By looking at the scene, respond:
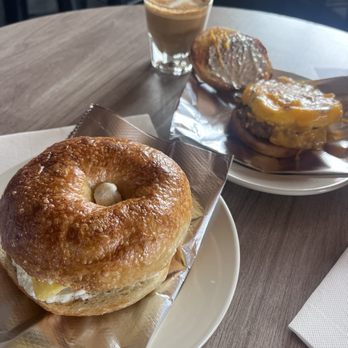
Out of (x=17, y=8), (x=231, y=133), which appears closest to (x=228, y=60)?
(x=231, y=133)

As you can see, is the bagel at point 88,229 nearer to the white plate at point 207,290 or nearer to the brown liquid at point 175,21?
the white plate at point 207,290

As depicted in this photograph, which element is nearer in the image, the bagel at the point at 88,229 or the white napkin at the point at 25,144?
the bagel at the point at 88,229

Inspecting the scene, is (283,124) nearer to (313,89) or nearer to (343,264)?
(313,89)

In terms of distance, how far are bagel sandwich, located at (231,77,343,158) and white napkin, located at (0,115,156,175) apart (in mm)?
487

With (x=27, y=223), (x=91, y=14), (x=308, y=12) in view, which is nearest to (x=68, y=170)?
(x=27, y=223)

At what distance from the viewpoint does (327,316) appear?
2.92 ft

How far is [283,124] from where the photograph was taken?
46.9 inches

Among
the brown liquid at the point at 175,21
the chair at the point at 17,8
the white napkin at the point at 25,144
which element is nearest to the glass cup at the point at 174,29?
the brown liquid at the point at 175,21

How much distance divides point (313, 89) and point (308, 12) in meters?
1.95

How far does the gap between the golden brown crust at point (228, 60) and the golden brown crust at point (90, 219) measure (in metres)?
0.61

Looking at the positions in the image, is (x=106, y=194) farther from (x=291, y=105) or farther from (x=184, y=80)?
(x=184, y=80)

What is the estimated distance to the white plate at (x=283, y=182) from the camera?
3.59 ft

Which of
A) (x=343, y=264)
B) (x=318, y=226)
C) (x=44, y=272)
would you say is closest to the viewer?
(x=44, y=272)

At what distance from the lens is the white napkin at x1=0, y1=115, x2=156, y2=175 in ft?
3.76
